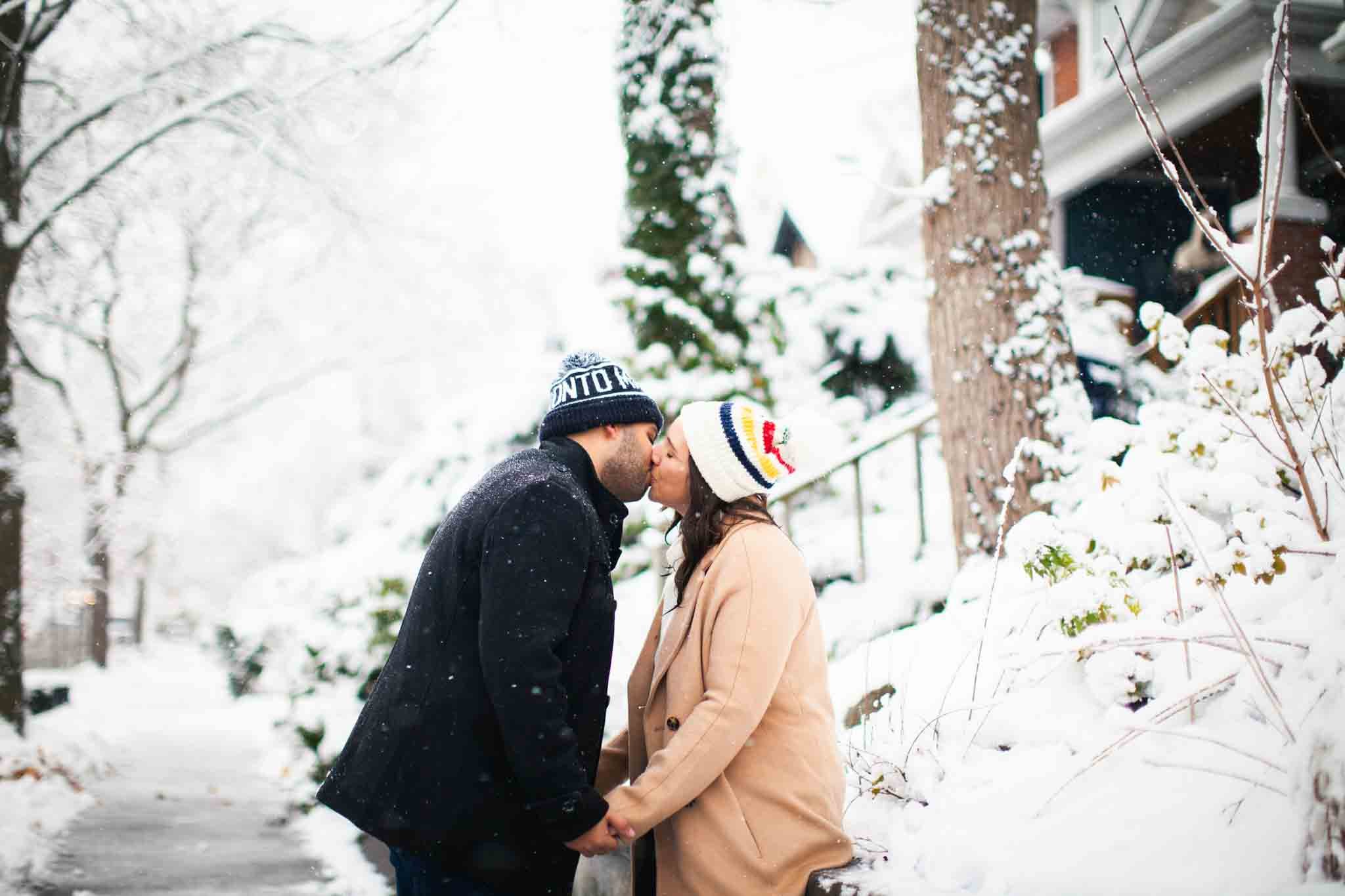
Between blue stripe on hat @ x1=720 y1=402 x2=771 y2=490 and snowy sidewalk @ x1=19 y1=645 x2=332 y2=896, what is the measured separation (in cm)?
382

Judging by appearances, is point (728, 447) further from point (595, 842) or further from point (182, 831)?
point (182, 831)

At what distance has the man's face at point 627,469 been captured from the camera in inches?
103

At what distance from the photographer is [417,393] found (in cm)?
2159

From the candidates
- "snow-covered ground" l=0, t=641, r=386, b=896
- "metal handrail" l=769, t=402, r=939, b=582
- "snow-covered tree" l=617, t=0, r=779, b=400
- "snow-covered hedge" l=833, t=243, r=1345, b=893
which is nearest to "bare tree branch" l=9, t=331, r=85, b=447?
"snow-covered ground" l=0, t=641, r=386, b=896

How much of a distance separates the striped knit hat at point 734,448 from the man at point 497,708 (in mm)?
325

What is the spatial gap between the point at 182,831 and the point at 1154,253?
12.6 metres

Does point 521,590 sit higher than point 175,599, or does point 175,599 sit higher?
point 521,590

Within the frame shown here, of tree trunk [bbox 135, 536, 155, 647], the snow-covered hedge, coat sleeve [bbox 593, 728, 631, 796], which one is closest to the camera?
the snow-covered hedge

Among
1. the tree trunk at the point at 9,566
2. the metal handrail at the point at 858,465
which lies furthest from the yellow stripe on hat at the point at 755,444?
the tree trunk at the point at 9,566

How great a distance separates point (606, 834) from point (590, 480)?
2.90 feet

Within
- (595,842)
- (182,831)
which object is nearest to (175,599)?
(182,831)

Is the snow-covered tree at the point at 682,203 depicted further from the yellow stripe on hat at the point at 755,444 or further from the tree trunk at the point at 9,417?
the yellow stripe on hat at the point at 755,444

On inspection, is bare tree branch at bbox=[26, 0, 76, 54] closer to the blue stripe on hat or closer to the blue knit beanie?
the blue knit beanie

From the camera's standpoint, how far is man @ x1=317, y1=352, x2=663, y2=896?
2197 millimetres
